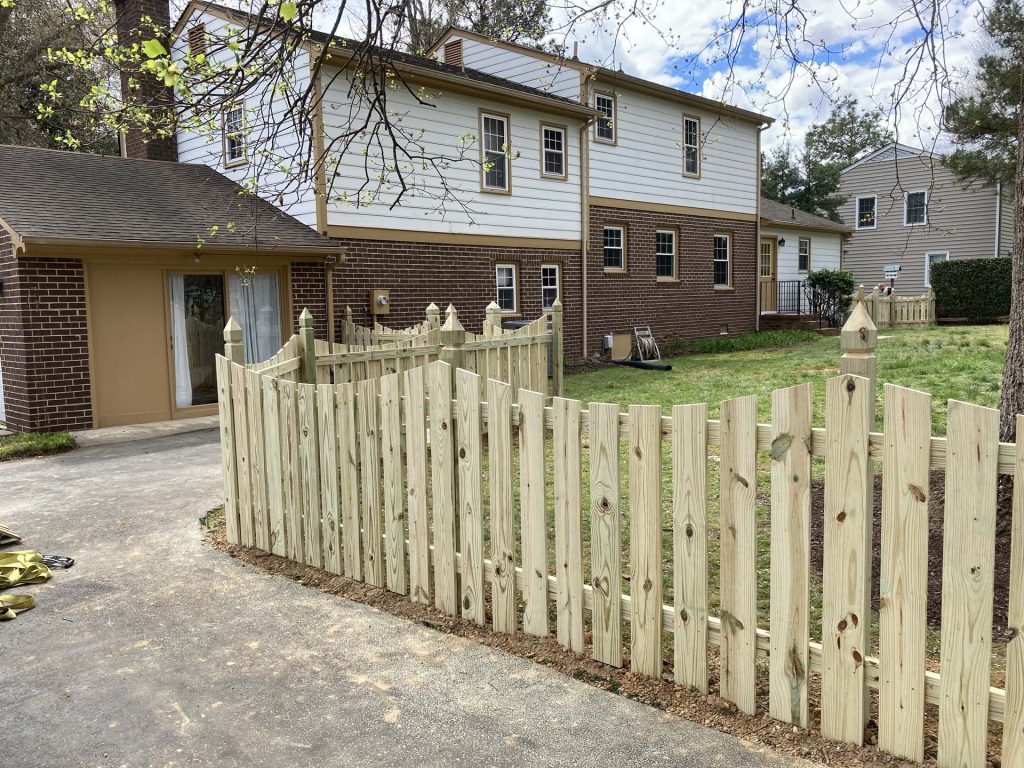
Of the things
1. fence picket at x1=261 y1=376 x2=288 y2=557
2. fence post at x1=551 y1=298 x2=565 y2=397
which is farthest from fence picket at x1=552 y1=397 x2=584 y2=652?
fence post at x1=551 y1=298 x2=565 y2=397

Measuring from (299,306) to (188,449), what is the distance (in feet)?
14.6

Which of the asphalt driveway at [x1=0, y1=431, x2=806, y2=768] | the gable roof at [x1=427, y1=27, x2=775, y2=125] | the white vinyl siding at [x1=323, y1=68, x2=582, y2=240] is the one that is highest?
the gable roof at [x1=427, y1=27, x2=775, y2=125]

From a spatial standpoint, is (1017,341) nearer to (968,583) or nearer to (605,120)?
(968,583)

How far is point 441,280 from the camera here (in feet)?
52.1

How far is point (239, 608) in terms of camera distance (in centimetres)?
462

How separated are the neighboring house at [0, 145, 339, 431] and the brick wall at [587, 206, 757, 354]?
24.4 ft

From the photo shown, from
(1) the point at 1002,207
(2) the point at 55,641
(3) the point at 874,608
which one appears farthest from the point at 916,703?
(1) the point at 1002,207

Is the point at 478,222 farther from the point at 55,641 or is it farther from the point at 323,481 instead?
the point at 55,641

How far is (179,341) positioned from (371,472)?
9.30m

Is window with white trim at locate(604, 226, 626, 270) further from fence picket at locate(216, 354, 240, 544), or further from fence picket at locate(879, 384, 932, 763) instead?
fence picket at locate(879, 384, 932, 763)

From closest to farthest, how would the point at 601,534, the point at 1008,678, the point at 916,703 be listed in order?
the point at 1008,678 → the point at 916,703 → the point at 601,534

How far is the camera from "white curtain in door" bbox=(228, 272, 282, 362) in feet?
43.5

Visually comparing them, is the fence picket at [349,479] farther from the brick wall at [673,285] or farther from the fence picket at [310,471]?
the brick wall at [673,285]

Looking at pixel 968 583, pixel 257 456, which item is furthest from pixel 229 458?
pixel 968 583
